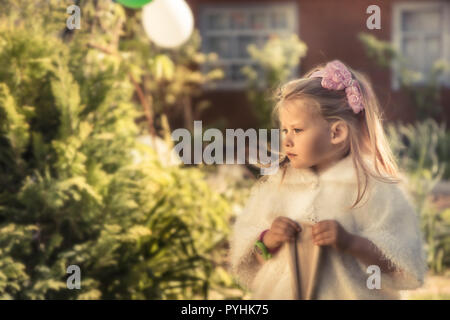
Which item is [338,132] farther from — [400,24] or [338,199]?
[400,24]

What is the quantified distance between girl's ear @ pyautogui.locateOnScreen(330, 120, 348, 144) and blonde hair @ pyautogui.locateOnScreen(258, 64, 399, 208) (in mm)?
13

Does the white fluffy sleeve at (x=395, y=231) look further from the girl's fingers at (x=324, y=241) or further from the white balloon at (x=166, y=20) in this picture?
the white balloon at (x=166, y=20)

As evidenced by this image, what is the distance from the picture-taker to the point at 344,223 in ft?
6.21

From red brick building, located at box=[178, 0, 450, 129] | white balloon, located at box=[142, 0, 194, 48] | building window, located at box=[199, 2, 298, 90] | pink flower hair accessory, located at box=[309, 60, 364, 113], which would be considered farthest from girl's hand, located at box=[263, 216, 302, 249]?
building window, located at box=[199, 2, 298, 90]

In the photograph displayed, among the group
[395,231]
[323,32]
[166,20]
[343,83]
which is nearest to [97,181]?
[166,20]

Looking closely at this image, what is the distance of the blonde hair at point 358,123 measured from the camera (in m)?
1.94

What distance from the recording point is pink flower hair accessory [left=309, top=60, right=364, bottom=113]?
1.98 metres

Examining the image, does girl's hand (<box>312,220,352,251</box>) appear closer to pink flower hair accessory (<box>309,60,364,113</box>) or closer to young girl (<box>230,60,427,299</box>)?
young girl (<box>230,60,427,299</box>)

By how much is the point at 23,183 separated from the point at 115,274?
26.5 inches

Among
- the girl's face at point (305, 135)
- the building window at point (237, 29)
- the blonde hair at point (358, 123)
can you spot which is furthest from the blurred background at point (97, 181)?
the building window at point (237, 29)

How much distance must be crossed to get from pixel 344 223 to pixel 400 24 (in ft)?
33.9

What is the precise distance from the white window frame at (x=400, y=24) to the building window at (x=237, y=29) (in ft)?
5.60

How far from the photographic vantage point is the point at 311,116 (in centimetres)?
194
